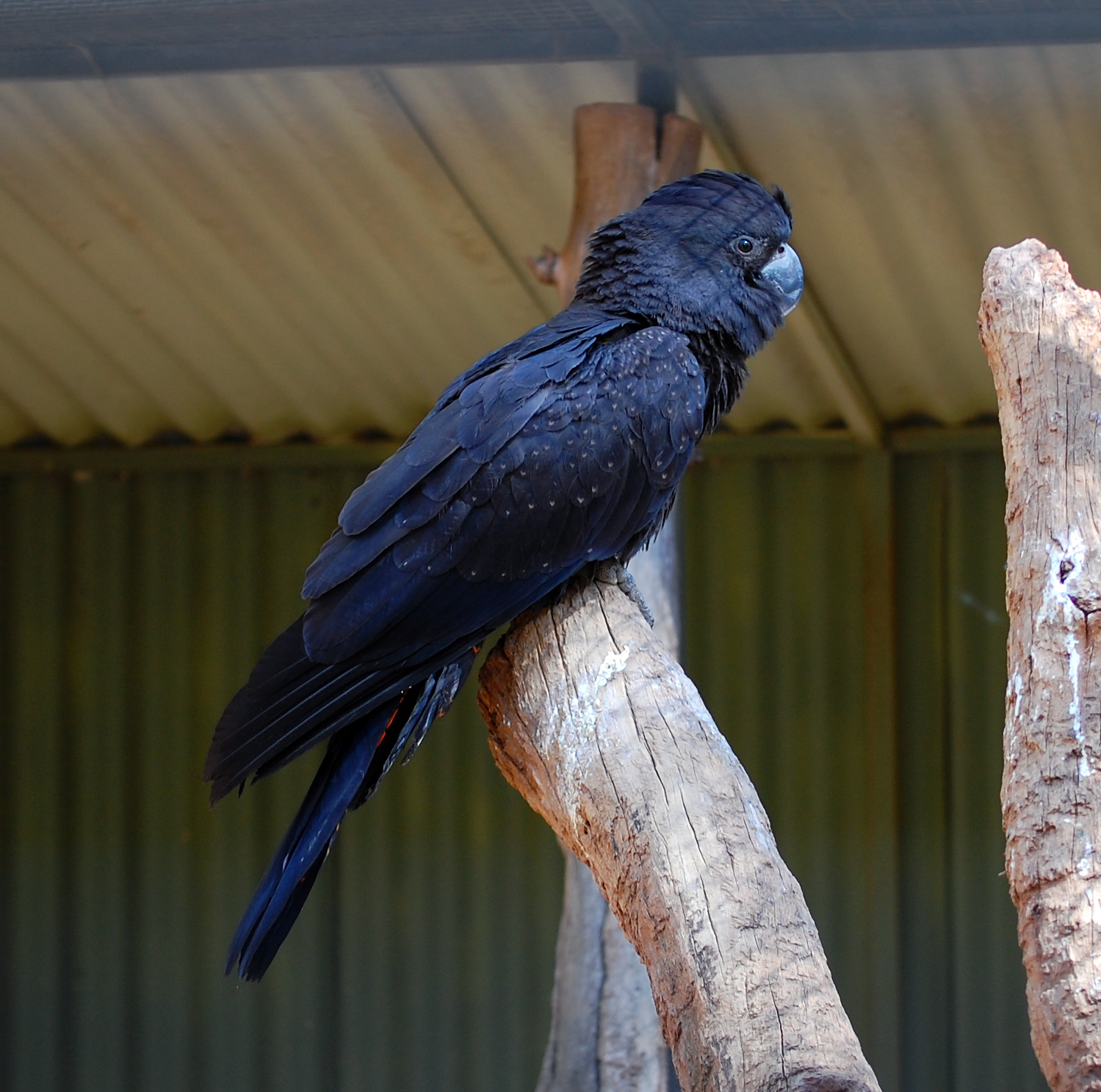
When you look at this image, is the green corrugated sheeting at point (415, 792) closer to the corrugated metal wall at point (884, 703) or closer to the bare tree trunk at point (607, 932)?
the corrugated metal wall at point (884, 703)

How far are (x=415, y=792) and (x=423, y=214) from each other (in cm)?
259

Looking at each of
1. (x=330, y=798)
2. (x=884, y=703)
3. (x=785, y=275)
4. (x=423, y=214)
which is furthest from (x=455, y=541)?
(x=884, y=703)

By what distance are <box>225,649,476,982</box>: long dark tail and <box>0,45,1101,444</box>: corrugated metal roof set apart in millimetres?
2056

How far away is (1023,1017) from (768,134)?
3.61m

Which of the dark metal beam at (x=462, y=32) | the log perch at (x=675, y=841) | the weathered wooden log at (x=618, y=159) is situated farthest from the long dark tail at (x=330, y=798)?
the dark metal beam at (x=462, y=32)

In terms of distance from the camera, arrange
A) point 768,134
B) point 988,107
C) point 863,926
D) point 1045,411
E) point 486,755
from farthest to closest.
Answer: point 486,755
point 863,926
point 768,134
point 988,107
point 1045,411

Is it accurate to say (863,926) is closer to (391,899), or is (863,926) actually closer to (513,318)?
(391,899)

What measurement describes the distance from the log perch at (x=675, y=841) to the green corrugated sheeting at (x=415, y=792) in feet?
10.1

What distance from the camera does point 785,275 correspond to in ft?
10.0

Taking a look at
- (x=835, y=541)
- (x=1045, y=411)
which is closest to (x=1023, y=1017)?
(x=835, y=541)

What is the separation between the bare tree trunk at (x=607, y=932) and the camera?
3.51m

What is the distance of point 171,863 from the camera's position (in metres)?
5.75

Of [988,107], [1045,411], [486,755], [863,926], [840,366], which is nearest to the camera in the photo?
[1045,411]

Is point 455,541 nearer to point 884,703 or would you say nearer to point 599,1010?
point 599,1010
